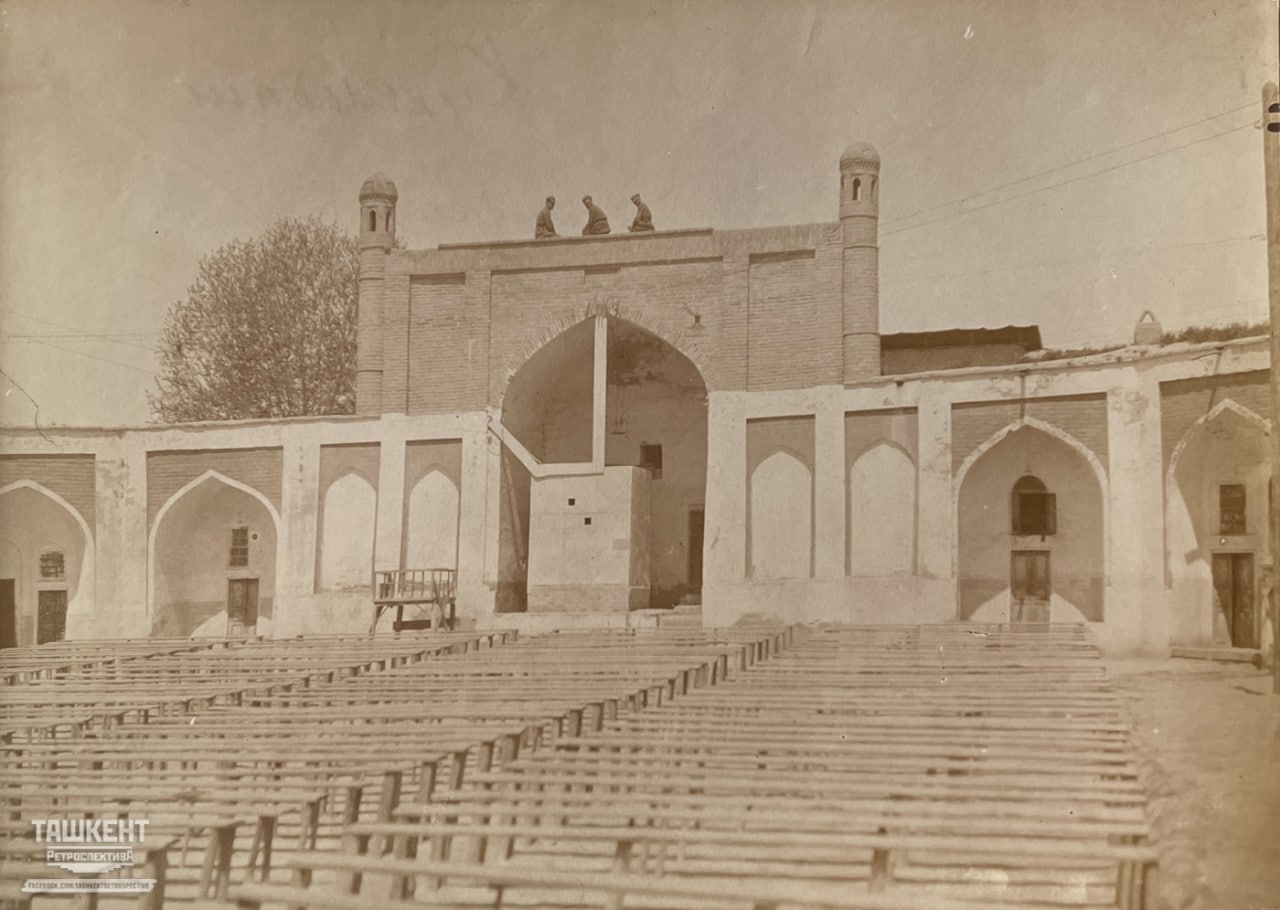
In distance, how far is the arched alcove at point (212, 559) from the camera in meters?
17.4

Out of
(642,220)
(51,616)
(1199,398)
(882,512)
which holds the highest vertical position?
(642,220)

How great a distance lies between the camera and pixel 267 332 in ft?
62.7

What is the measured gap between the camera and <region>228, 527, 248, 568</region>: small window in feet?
59.4

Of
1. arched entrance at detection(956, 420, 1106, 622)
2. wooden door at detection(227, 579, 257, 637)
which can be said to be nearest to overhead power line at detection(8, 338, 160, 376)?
wooden door at detection(227, 579, 257, 637)

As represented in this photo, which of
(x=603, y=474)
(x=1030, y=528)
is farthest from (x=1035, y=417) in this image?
(x=603, y=474)

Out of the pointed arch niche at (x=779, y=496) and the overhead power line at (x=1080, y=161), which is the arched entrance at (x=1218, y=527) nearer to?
the overhead power line at (x=1080, y=161)

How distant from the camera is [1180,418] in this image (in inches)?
579

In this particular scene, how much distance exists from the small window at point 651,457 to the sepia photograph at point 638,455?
0.07 m

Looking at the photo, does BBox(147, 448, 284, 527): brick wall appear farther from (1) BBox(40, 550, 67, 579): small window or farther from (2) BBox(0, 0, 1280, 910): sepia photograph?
(1) BBox(40, 550, 67, 579): small window

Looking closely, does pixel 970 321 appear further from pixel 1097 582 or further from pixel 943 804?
pixel 943 804

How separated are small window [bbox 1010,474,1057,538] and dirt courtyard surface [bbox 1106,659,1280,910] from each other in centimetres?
582

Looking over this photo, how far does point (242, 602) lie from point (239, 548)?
929 millimetres

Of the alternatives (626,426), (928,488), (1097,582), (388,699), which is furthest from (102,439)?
(1097,582)

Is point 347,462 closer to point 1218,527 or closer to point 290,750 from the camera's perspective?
point 1218,527
